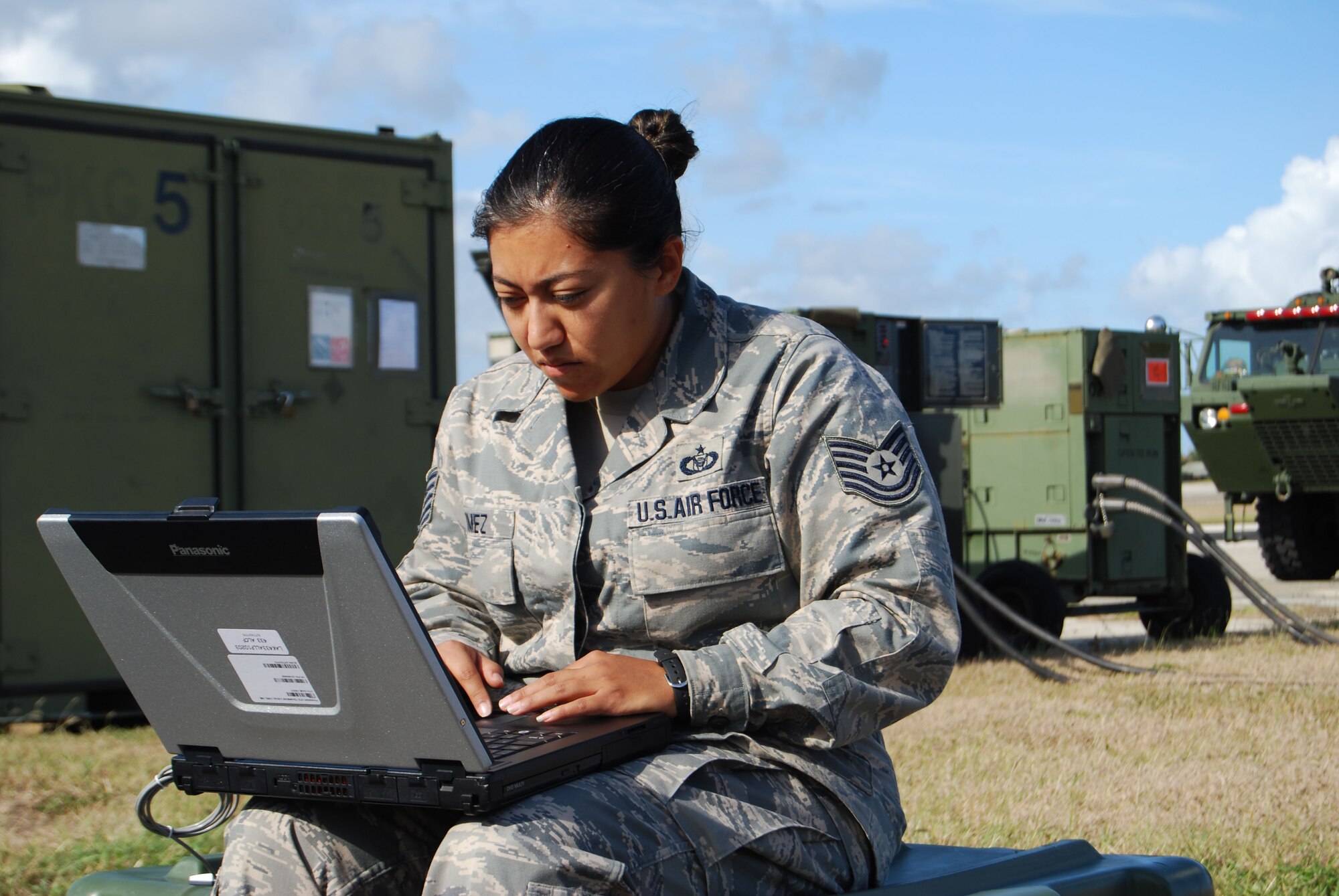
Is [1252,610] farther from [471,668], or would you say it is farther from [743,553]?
[471,668]

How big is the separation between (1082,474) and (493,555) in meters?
6.98

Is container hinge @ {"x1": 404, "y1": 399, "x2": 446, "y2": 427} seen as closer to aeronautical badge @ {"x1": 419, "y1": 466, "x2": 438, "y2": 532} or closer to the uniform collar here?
aeronautical badge @ {"x1": 419, "y1": 466, "x2": 438, "y2": 532}

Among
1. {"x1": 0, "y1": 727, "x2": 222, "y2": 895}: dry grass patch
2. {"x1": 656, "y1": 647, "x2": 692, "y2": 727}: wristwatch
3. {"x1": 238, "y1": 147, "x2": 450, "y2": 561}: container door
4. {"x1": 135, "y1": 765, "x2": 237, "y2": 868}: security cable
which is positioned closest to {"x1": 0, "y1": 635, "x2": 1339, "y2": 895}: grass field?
{"x1": 0, "y1": 727, "x2": 222, "y2": 895}: dry grass patch

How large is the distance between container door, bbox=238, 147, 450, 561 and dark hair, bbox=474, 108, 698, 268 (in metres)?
4.32

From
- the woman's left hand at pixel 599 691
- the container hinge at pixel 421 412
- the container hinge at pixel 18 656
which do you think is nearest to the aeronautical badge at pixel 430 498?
the woman's left hand at pixel 599 691

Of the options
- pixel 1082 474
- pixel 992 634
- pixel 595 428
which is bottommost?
pixel 992 634

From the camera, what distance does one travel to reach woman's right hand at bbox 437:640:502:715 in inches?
79.7

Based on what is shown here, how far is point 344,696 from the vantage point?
1701mm

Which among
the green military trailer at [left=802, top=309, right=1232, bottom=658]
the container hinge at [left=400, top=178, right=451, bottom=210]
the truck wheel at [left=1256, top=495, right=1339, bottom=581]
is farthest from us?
the truck wheel at [left=1256, top=495, right=1339, bottom=581]

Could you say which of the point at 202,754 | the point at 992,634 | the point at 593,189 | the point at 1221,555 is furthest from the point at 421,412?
the point at 202,754

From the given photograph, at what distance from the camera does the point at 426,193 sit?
6762 mm

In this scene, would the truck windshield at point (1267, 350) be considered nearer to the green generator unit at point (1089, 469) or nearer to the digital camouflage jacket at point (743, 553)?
the green generator unit at point (1089, 469)

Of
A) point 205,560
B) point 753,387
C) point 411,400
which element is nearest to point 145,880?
point 205,560

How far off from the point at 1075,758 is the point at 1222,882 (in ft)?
5.11
